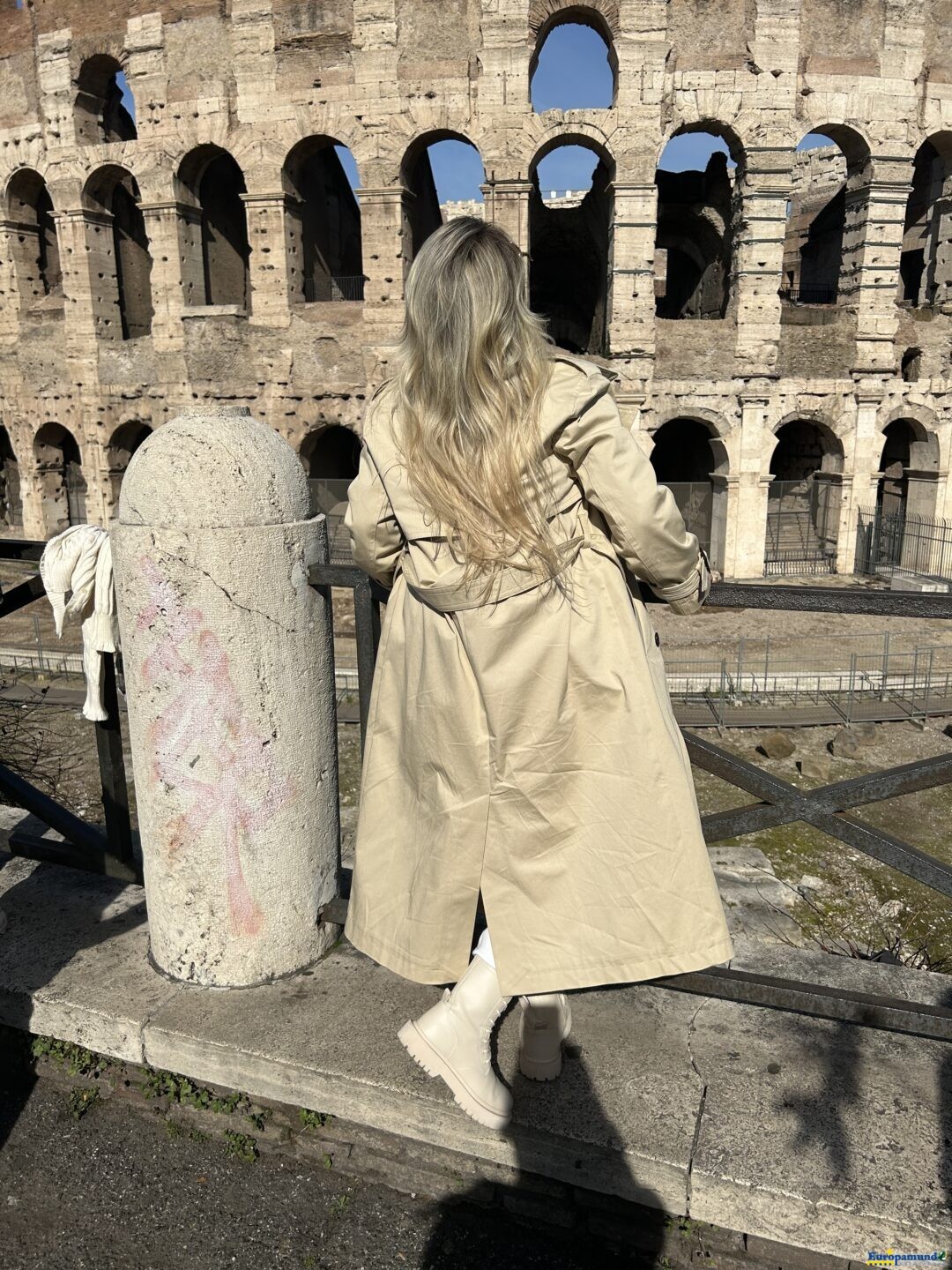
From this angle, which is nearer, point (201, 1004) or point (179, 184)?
point (201, 1004)

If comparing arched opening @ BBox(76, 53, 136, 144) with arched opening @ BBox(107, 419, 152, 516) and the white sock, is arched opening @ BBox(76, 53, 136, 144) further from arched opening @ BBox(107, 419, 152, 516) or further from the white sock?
the white sock

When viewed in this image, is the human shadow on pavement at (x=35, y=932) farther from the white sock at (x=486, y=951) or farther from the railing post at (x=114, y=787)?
the white sock at (x=486, y=951)

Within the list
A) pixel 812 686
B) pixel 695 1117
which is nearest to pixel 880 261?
pixel 812 686

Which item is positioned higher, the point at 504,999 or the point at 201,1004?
the point at 504,999

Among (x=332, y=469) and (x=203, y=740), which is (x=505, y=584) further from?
(x=332, y=469)

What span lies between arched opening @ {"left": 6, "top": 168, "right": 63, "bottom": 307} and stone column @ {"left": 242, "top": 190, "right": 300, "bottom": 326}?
17.0 feet

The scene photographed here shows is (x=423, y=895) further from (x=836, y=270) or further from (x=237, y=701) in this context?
(x=836, y=270)

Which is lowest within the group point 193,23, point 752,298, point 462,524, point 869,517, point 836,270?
point 869,517

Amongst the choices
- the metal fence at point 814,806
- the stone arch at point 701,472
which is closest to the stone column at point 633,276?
the stone arch at point 701,472

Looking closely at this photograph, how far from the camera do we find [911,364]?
1844 centimetres

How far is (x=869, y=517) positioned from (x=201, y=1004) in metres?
18.7

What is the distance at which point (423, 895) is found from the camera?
6.21 ft

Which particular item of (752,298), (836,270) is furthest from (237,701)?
(836,270)

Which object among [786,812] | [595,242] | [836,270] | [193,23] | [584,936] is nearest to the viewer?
[584,936]
